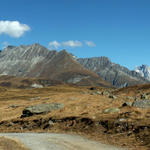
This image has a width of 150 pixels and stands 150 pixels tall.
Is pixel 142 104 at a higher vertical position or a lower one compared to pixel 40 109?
higher

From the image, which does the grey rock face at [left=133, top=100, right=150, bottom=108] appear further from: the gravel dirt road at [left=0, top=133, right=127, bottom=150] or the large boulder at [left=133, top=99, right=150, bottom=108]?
the gravel dirt road at [left=0, top=133, right=127, bottom=150]

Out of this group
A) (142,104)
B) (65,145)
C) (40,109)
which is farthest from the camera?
(40,109)

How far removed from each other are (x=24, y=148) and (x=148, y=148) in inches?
409

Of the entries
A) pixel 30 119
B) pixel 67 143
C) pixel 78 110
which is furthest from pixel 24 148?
pixel 78 110

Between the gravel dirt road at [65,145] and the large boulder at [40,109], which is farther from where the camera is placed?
the large boulder at [40,109]

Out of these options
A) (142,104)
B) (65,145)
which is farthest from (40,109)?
(65,145)

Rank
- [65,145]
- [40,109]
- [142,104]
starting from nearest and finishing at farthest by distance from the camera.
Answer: [65,145]
[142,104]
[40,109]

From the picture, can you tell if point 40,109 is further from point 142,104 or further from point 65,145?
point 65,145

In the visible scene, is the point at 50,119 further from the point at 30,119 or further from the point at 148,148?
the point at 148,148

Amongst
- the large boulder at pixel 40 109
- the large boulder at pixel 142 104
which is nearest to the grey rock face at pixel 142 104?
the large boulder at pixel 142 104

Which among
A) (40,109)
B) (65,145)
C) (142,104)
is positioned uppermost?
(142,104)

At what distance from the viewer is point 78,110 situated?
130ft

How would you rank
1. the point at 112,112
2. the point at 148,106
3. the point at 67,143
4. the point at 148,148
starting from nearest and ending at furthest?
the point at 148,148 < the point at 67,143 < the point at 112,112 < the point at 148,106

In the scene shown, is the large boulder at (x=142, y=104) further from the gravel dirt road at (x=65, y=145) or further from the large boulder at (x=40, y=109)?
the gravel dirt road at (x=65, y=145)
